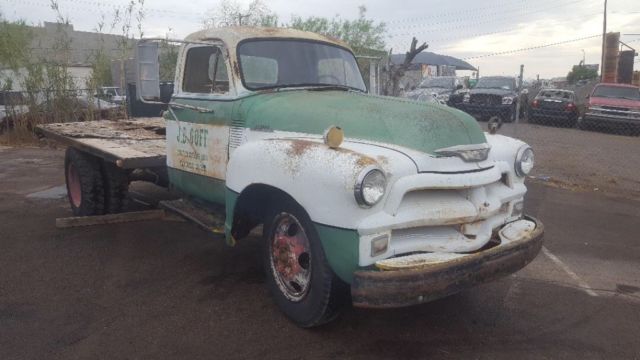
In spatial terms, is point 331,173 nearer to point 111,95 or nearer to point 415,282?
point 415,282

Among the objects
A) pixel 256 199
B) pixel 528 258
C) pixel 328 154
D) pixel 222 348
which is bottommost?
pixel 222 348

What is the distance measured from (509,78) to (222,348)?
19.8 m

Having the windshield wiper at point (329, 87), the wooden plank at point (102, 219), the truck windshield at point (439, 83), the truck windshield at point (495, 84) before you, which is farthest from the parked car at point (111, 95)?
the truck windshield at point (495, 84)

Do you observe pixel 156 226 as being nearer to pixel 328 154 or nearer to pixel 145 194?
pixel 145 194

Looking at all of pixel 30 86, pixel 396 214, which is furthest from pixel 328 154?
pixel 30 86

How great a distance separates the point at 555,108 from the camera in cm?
2073

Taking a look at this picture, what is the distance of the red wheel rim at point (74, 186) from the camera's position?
6.89 metres

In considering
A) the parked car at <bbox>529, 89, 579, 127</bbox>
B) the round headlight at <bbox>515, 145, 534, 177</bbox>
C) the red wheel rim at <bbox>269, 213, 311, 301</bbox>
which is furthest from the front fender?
the parked car at <bbox>529, 89, 579, 127</bbox>

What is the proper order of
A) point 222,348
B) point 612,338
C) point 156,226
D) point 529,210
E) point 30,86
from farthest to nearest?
point 30,86 < point 529,210 < point 156,226 < point 612,338 < point 222,348

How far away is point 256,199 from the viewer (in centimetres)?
407

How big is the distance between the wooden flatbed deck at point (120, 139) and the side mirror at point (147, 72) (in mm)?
954

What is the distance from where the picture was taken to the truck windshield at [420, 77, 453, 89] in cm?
2177

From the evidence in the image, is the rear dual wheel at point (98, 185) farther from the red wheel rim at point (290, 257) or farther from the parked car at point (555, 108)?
the parked car at point (555, 108)

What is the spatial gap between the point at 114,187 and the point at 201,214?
A: 2.17 m
